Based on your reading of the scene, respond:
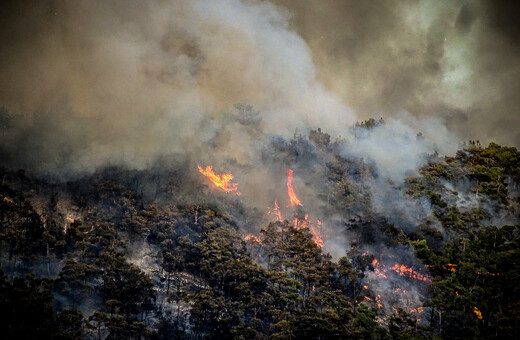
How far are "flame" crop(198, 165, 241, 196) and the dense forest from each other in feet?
2.00

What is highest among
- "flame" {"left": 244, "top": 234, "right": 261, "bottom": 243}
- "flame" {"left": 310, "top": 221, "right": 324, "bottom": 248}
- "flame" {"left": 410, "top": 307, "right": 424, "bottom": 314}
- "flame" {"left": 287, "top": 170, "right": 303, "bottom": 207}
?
"flame" {"left": 287, "top": 170, "right": 303, "bottom": 207}

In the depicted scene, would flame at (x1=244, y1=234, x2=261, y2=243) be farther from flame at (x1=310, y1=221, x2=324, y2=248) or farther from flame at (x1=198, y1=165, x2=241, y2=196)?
flame at (x1=198, y1=165, x2=241, y2=196)

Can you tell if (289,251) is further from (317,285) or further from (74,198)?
(74,198)

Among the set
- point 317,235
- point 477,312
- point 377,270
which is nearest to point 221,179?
point 317,235

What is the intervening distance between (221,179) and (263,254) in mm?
15682

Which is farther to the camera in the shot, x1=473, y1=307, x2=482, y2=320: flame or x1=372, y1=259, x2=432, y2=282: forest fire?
x1=372, y1=259, x2=432, y2=282: forest fire

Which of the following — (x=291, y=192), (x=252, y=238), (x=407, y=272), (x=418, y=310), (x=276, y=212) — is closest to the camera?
(x=418, y=310)

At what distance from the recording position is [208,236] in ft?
215

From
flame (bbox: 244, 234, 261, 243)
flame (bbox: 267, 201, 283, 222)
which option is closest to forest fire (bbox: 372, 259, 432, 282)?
flame (bbox: 267, 201, 283, 222)

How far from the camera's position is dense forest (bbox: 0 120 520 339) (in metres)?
54.1

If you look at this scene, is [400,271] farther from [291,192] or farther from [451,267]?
[291,192]

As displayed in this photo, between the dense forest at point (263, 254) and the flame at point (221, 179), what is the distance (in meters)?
0.61

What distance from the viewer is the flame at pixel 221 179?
7725 cm

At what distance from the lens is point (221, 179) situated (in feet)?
257
